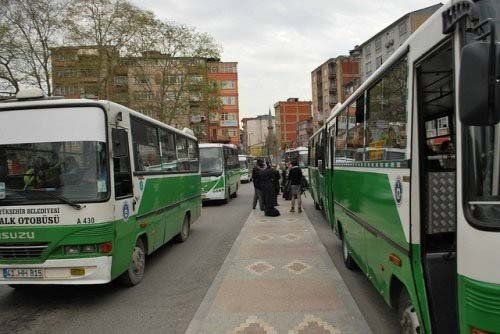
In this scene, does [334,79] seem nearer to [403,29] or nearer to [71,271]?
[403,29]

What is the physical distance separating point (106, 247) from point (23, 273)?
1.11 metres

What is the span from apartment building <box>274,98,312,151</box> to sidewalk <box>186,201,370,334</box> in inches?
4717

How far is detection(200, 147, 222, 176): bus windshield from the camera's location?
65.0ft

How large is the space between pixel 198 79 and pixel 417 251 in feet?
128

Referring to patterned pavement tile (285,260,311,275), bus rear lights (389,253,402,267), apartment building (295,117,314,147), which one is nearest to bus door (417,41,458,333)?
bus rear lights (389,253,402,267)

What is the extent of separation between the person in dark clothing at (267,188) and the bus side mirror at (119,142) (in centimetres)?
874

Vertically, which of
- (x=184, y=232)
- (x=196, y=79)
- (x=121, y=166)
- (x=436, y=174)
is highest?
(x=196, y=79)

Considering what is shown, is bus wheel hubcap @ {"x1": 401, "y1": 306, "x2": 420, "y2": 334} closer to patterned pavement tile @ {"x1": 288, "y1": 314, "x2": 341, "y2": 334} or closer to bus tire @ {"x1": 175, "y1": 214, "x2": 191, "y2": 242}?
patterned pavement tile @ {"x1": 288, "y1": 314, "x2": 341, "y2": 334}

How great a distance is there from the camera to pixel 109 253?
221 inches

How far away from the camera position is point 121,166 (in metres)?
6.10

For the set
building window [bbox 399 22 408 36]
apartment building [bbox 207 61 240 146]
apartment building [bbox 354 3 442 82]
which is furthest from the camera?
apartment building [bbox 207 61 240 146]

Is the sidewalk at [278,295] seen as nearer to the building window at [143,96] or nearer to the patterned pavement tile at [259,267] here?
the patterned pavement tile at [259,267]

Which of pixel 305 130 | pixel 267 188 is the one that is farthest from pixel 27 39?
pixel 305 130

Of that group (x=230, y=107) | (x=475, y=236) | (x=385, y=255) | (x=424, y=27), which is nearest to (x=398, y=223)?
(x=385, y=255)
